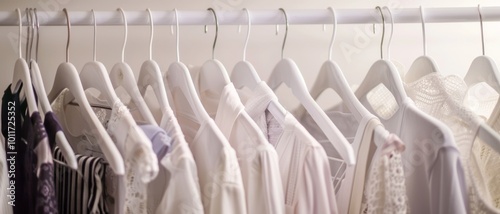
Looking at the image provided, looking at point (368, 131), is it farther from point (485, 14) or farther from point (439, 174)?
point (485, 14)

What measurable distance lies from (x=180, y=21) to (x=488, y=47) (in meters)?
0.79

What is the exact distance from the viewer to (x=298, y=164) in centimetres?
80

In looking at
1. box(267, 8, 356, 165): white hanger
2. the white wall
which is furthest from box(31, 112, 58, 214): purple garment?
the white wall

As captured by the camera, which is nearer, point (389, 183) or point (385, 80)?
point (389, 183)

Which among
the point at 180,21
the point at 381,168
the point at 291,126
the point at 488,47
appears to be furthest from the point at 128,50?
the point at 488,47

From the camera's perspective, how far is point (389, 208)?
0.73 meters

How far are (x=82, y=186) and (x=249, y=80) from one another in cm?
31

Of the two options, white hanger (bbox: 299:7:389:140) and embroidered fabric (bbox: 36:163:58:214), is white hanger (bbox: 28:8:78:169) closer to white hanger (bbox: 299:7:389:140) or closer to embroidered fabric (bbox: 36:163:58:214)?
embroidered fabric (bbox: 36:163:58:214)

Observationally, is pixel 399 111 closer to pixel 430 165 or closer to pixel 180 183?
pixel 430 165

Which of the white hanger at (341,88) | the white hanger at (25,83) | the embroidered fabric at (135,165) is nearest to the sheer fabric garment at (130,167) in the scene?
the embroidered fabric at (135,165)

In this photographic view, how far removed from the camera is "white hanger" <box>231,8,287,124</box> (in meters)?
0.84

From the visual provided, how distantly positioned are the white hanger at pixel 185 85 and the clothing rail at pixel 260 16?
4 cm

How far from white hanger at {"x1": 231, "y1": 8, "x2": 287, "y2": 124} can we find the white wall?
0.29 meters

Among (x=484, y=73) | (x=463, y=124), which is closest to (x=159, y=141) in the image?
(x=463, y=124)
